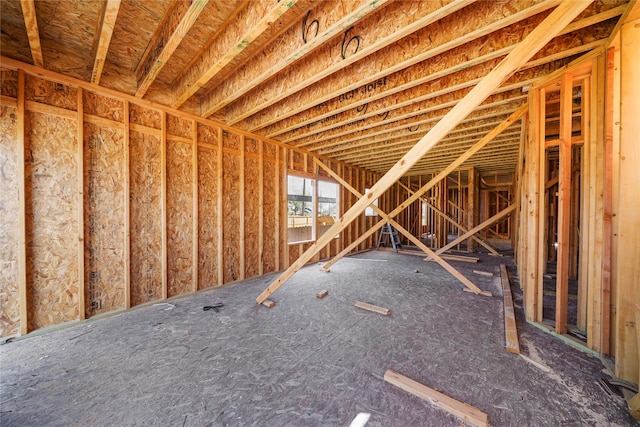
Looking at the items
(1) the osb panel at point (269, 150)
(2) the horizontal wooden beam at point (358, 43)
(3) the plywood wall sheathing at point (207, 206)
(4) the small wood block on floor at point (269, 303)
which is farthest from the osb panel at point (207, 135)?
(4) the small wood block on floor at point (269, 303)

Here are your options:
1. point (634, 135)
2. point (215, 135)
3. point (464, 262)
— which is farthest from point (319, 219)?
point (634, 135)

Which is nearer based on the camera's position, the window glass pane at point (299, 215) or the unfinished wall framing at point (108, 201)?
the unfinished wall framing at point (108, 201)

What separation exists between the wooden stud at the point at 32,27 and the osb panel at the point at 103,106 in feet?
1.48

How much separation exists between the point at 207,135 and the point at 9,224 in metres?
2.64

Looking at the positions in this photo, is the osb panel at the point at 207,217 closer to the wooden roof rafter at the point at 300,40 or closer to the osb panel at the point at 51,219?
the wooden roof rafter at the point at 300,40

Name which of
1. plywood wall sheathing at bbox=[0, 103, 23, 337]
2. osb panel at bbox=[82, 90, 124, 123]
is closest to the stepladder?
osb panel at bbox=[82, 90, 124, 123]

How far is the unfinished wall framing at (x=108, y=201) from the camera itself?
7.94 ft

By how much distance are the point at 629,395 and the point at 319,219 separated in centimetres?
537

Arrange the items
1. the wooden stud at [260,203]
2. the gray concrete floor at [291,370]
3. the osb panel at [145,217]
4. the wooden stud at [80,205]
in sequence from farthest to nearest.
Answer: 1. the wooden stud at [260,203]
2. the osb panel at [145,217]
3. the wooden stud at [80,205]
4. the gray concrete floor at [291,370]

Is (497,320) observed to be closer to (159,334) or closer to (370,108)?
(370,108)

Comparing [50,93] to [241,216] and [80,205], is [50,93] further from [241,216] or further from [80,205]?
[241,216]

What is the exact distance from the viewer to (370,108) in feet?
11.7

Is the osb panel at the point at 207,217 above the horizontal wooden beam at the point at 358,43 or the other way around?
the other way around

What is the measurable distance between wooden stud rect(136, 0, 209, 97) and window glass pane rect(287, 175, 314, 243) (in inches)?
135
